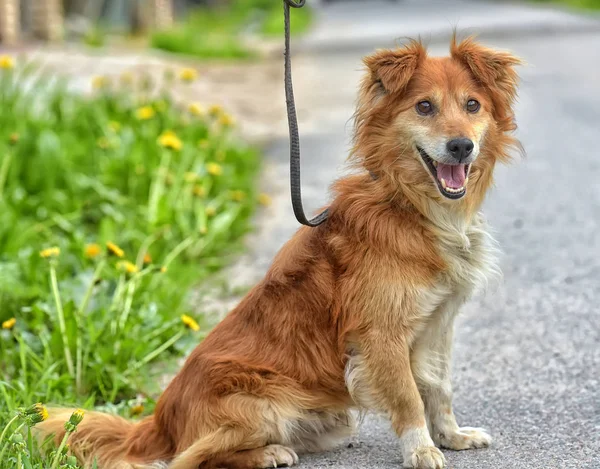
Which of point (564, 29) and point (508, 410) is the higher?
point (564, 29)

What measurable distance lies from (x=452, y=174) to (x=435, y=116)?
230 millimetres

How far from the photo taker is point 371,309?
3.54 m

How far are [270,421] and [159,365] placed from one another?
1.51m

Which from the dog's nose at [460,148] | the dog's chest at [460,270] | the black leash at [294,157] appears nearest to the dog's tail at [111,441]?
the black leash at [294,157]

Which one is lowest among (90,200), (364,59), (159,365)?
(159,365)

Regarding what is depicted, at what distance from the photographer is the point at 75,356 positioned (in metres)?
4.62

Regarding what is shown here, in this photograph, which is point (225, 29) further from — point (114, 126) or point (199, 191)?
point (199, 191)

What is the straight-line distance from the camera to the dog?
3.54 m

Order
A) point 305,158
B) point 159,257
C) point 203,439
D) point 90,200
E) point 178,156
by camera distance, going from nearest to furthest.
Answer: point 203,439, point 159,257, point 90,200, point 178,156, point 305,158

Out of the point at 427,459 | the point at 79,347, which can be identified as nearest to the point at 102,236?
the point at 79,347

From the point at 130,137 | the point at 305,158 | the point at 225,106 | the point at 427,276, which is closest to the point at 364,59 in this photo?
the point at 427,276

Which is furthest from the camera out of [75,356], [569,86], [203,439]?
[569,86]

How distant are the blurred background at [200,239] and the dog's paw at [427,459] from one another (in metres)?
0.16

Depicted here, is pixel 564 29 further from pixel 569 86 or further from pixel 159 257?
pixel 159 257
